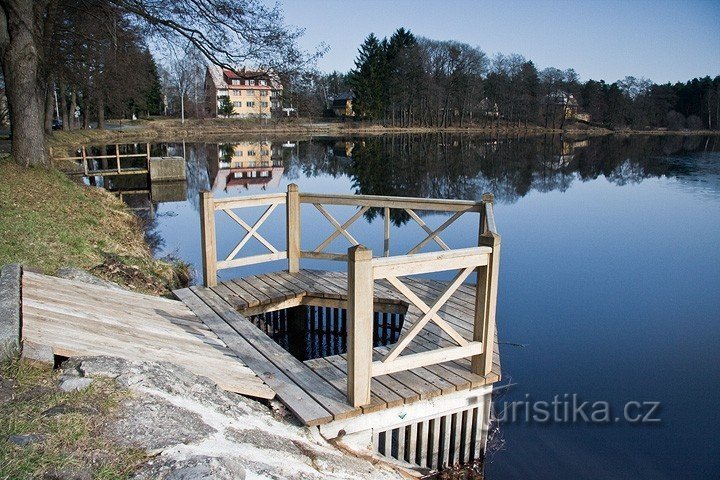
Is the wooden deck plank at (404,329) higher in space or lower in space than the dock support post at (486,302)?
lower

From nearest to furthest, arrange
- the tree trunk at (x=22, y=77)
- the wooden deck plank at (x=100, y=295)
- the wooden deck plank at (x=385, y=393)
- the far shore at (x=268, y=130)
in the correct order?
the wooden deck plank at (x=385, y=393)
the wooden deck plank at (x=100, y=295)
the tree trunk at (x=22, y=77)
the far shore at (x=268, y=130)

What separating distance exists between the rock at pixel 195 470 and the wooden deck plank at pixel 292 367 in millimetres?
1523

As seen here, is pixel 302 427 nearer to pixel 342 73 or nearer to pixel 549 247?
pixel 549 247

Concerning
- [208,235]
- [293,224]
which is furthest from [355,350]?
[293,224]

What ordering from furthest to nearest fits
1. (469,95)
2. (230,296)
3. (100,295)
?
(469,95), (230,296), (100,295)

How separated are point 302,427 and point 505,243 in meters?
13.4

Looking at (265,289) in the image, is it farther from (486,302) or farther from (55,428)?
(55,428)

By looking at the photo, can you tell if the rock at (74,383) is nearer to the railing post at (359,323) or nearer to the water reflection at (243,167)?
the railing post at (359,323)

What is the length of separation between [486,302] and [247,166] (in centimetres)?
3143

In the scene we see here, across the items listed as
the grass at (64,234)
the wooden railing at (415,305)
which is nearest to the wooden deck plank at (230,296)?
the grass at (64,234)

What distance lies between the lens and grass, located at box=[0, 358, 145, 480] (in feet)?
8.97

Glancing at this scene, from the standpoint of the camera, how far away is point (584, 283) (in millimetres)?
12805

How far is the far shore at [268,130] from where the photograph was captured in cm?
5056

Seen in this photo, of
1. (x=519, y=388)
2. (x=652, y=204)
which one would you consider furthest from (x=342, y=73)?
(x=519, y=388)
